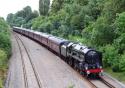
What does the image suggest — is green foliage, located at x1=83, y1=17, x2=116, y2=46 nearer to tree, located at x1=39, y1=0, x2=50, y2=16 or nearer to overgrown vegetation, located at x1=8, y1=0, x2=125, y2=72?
overgrown vegetation, located at x1=8, y1=0, x2=125, y2=72

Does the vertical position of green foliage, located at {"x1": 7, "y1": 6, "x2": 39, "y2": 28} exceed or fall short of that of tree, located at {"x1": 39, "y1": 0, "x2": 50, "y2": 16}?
it falls short

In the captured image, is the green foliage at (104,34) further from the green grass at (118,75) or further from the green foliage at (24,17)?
the green foliage at (24,17)

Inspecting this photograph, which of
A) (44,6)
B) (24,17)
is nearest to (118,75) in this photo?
(44,6)

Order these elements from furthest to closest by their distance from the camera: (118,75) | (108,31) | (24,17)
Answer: (24,17), (108,31), (118,75)

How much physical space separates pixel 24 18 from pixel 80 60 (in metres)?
132

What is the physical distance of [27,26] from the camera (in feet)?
474

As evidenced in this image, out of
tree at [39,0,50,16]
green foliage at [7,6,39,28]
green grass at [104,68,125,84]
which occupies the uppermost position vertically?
tree at [39,0,50,16]

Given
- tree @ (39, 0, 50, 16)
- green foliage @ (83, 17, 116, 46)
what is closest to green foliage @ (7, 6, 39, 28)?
tree @ (39, 0, 50, 16)

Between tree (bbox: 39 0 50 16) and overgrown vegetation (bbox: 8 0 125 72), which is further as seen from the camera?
tree (bbox: 39 0 50 16)

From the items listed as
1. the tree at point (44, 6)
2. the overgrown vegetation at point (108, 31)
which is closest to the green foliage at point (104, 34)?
the overgrown vegetation at point (108, 31)

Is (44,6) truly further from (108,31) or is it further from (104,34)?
(108,31)

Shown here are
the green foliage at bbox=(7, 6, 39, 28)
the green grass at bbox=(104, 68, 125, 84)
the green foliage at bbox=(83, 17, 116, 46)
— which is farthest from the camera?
the green foliage at bbox=(7, 6, 39, 28)

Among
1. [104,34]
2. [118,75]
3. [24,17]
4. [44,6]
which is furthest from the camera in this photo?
[24,17]

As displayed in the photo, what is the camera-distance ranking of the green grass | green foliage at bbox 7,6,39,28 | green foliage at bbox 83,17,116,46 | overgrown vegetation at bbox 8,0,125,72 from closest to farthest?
1. the green grass
2. overgrown vegetation at bbox 8,0,125,72
3. green foliage at bbox 83,17,116,46
4. green foliage at bbox 7,6,39,28
